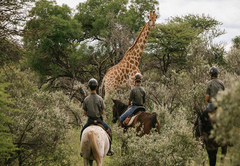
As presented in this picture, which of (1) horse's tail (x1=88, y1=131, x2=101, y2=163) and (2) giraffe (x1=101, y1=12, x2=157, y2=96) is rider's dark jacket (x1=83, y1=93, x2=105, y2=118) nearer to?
(1) horse's tail (x1=88, y1=131, x2=101, y2=163)

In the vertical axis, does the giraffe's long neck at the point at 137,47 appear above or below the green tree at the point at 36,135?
above

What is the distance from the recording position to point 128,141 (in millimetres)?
8070

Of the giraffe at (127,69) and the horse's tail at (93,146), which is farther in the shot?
the giraffe at (127,69)

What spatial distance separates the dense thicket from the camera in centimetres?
723

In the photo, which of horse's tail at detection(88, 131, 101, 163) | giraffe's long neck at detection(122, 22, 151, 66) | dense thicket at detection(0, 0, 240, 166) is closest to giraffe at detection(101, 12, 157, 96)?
giraffe's long neck at detection(122, 22, 151, 66)

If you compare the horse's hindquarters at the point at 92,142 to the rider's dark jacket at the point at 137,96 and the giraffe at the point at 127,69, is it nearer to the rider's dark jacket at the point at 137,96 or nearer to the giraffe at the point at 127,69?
the rider's dark jacket at the point at 137,96

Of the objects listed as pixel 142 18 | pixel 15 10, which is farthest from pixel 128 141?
pixel 142 18

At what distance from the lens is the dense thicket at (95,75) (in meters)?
7.23

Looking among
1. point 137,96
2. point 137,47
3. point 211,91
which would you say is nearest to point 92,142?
point 137,96

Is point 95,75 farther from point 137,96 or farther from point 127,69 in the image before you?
point 137,96

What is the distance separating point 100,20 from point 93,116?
690 inches

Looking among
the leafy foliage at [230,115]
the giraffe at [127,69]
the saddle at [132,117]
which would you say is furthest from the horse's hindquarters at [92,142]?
the giraffe at [127,69]

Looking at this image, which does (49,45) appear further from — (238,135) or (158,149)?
(238,135)

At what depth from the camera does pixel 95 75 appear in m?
24.9
